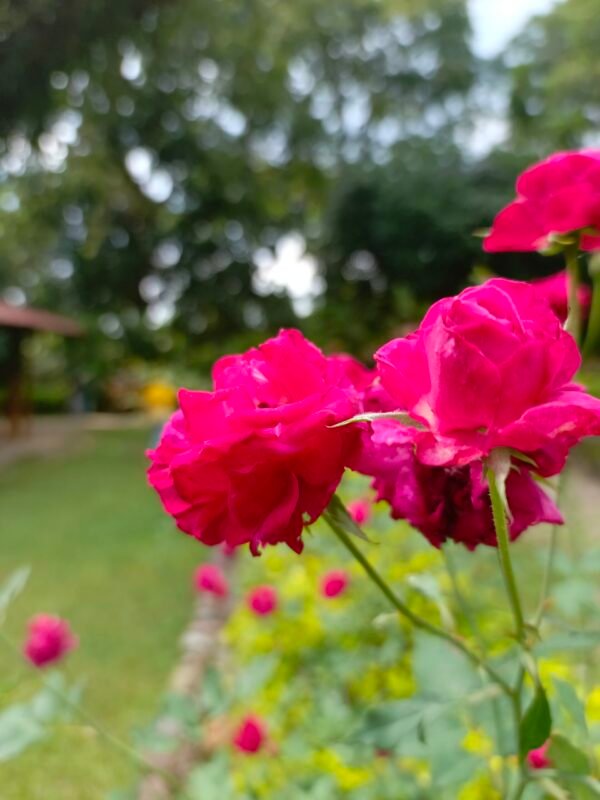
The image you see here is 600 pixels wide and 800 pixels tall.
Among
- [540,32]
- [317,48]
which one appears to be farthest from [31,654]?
[540,32]

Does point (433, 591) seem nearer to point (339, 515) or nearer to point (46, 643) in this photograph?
point (339, 515)

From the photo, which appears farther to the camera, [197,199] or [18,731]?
[197,199]

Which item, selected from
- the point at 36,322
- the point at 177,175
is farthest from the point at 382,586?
the point at 177,175

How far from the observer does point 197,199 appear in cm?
938

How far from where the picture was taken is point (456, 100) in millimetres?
14297

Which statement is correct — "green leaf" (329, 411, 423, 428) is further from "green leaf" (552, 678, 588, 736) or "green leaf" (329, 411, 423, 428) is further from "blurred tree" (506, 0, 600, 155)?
"blurred tree" (506, 0, 600, 155)

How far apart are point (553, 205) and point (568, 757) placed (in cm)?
42

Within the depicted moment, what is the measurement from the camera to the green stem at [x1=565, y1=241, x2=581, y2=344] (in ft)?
1.72

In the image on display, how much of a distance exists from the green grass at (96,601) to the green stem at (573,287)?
0.78m

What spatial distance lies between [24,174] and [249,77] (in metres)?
3.20

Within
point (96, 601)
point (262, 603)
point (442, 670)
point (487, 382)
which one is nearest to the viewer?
point (487, 382)

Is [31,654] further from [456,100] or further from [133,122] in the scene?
[456,100]

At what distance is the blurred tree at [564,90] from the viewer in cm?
829

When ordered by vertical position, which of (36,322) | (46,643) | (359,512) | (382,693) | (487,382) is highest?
(487,382)
